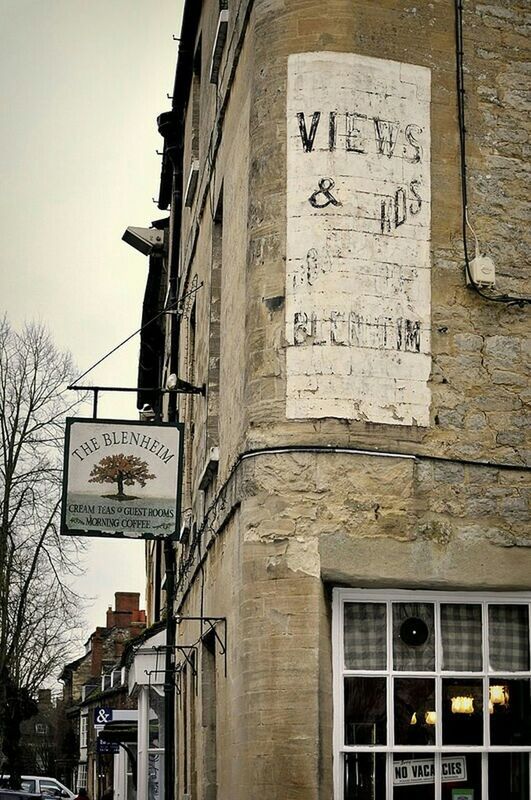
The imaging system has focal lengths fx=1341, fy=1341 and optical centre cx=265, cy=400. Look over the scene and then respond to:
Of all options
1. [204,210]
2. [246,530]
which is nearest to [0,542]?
[204,210]

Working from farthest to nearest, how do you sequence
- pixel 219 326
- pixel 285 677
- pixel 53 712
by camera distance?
pixel 53 712, pixel 219 326, pixel 285 677

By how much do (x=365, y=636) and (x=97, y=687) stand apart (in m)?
50.3

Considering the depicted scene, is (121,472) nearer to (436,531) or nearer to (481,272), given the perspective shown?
(436,531)

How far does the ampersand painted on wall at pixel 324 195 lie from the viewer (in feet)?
31.5

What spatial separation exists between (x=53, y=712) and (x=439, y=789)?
243 ft

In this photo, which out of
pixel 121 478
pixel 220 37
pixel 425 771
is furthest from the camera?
pixel 220 37

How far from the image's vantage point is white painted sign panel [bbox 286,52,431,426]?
940cm

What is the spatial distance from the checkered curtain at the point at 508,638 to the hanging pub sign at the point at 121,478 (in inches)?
125

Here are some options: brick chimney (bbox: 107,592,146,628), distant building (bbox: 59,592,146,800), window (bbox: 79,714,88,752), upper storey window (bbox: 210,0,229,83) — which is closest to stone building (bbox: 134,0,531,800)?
upper storey window (bbox: 210,0,229,83)

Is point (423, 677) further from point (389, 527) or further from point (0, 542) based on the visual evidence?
point (0, 542)

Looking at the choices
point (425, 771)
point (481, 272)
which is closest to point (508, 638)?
point (425, 771)

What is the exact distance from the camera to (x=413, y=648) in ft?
31.2

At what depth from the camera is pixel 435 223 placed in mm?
9883

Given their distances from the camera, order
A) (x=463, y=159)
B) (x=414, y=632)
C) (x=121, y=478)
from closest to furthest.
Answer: (x=414, y=632)
(x=463, y=159)
(x=121, y=478)
